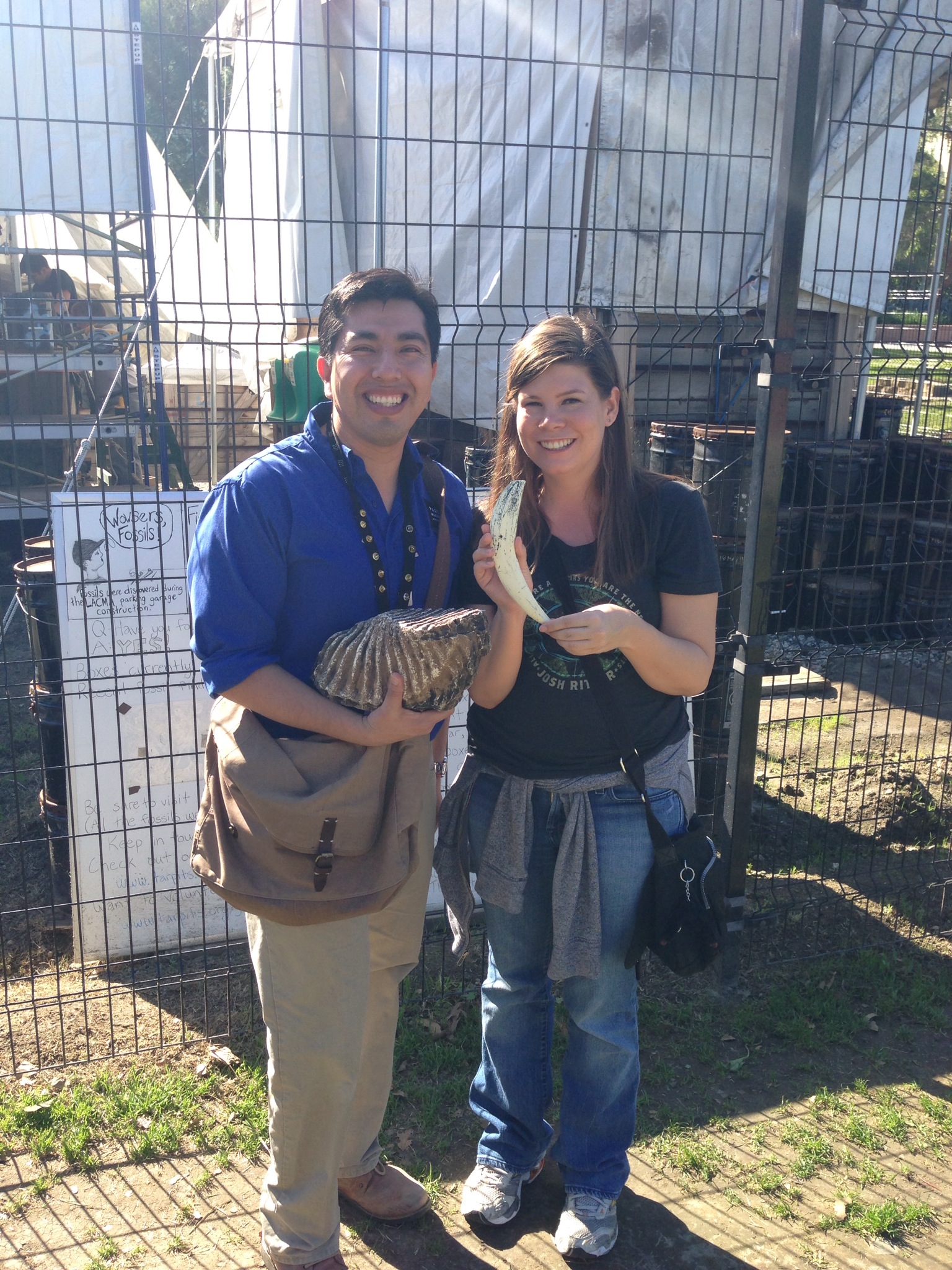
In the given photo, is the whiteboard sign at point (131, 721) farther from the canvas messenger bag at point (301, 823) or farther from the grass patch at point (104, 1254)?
the canvas messenger bag at point (301, 823)

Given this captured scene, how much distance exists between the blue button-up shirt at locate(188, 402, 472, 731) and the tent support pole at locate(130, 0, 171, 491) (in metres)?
1.20

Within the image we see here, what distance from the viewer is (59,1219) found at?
2.78 m

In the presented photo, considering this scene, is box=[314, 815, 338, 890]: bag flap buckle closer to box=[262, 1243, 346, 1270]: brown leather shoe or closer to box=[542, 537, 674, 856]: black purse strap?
box=[542, 537, 674, 856]: black purse strap

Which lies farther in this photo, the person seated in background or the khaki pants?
the person seated in background

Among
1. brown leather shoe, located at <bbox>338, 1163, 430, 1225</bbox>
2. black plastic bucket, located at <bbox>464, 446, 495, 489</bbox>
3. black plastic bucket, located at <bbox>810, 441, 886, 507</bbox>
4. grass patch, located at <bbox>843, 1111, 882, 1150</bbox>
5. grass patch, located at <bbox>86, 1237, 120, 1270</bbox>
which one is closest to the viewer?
Result: grass patch, located at <bbox>86, 1237, 120, 1270</bbox>

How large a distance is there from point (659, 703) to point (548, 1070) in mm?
1065

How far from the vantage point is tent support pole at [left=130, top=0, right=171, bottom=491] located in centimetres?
331

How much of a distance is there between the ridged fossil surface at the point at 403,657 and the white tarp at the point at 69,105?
7.41 feet

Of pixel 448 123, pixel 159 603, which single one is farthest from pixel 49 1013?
pixel 448 123

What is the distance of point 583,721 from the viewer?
244 cm

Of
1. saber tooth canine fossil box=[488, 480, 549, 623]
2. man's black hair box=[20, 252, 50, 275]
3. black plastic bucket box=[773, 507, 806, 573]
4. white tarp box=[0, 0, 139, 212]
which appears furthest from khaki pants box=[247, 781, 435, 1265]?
man's black hair box=[20, 252, 50, 275]

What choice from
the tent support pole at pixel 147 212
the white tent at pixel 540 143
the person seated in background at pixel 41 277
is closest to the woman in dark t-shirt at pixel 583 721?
the tent support pole at pixel 147 212

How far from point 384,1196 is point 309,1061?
72cm

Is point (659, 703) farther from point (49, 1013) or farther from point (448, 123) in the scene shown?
point (448, 123)
